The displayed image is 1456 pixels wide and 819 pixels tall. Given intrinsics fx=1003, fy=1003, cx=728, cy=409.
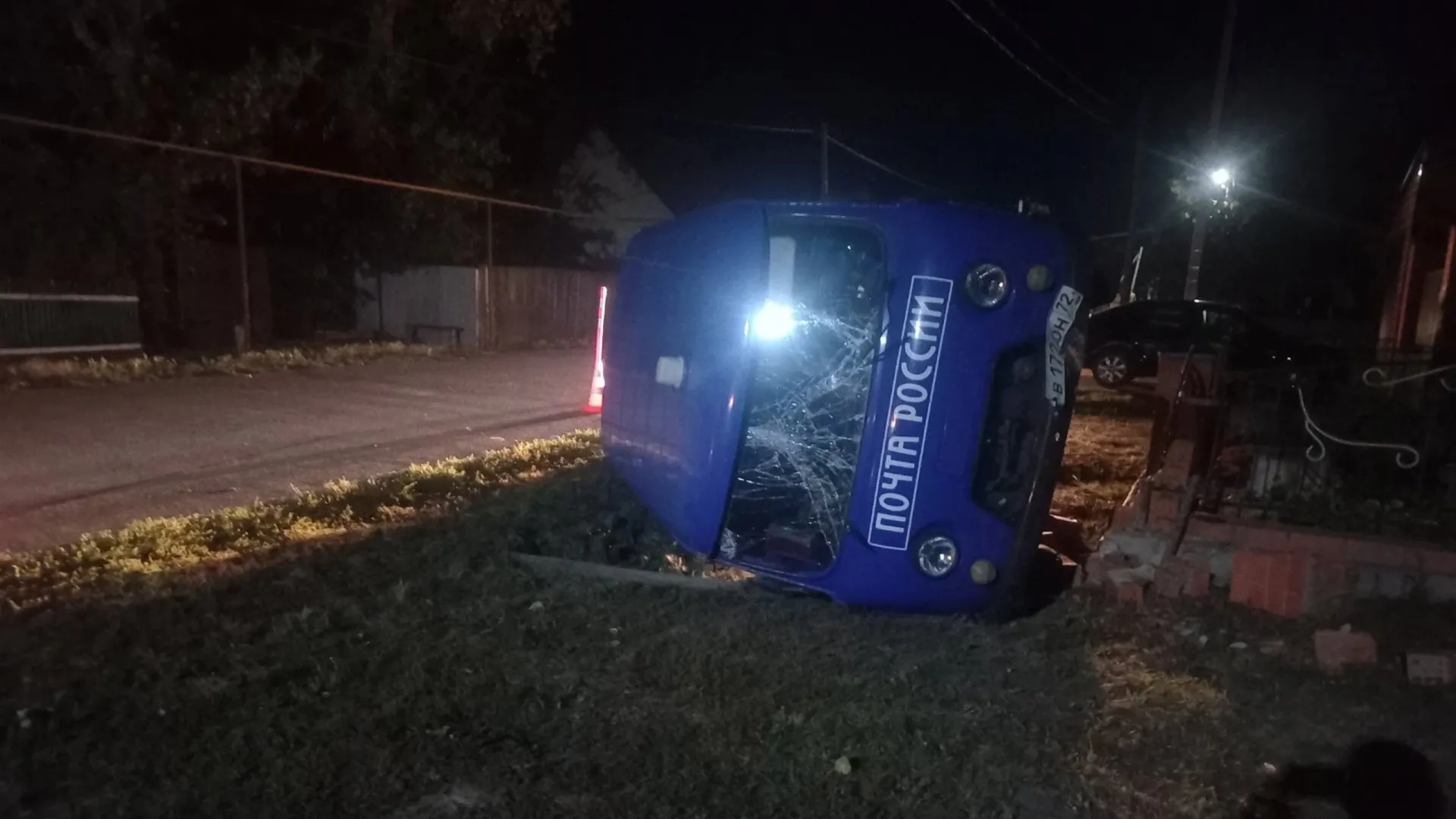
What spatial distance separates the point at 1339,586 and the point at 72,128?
13.0 metres

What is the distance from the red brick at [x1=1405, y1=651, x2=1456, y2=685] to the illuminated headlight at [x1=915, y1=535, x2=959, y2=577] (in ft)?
5.54

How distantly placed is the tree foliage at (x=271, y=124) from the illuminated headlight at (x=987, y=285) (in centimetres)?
1435

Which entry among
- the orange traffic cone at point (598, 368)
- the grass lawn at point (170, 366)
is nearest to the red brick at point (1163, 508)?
the orange traffic cone at point (598, 368)

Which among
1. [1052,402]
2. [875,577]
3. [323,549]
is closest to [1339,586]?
[1052,402]

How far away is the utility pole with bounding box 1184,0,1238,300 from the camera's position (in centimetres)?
1424

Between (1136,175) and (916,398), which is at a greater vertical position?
(1136,175)

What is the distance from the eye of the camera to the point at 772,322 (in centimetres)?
405

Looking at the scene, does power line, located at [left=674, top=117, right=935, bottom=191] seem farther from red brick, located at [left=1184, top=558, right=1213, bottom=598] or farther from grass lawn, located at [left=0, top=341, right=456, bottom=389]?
red brick, located at [left=1184, top=558, right=1213, bottom=598]

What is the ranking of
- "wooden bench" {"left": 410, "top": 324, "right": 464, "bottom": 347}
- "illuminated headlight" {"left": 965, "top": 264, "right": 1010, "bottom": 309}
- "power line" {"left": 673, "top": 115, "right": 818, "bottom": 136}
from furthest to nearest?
"wooden bench" {"left": 410, "top": 324, "right": 464, "bottom": 347} → "power line" {"left": 673, "top": 115, "right": 818, "bottom": 136} → "illuminated headlight" {"left": 965, "top": 264, "right": 1010, "bottom": 309}

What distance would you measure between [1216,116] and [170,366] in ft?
49.7

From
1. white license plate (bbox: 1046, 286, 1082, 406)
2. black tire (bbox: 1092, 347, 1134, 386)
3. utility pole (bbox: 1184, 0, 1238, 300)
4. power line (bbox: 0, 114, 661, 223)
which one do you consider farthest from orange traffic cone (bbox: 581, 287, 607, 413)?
utility pole (bbox: 1184, 0, 1238, 300)

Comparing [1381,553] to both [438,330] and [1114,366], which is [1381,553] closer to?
[1114,366]

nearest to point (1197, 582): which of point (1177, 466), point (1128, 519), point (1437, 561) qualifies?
point (1128, 519)

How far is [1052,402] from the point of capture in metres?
4.01
